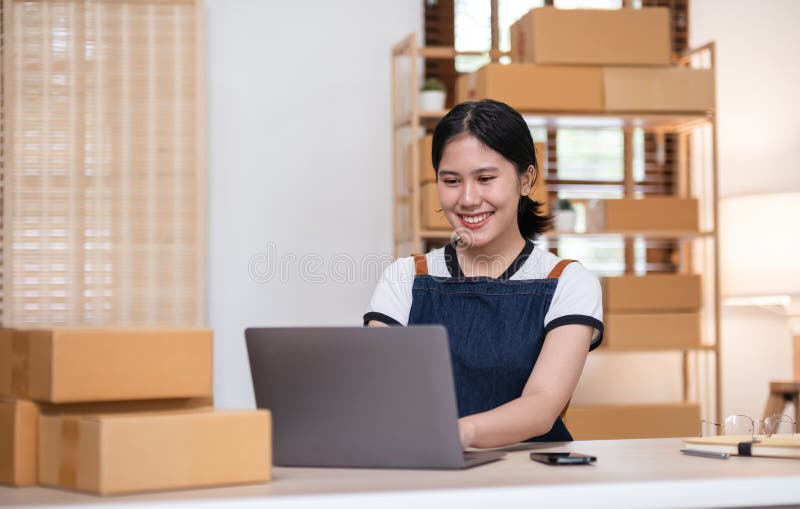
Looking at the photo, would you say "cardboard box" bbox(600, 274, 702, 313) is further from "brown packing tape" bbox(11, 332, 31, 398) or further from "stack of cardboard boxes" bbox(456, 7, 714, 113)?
"brown packing tape" bbox(11, 332, 31, 398)

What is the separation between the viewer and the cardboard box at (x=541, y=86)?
3.60 meters

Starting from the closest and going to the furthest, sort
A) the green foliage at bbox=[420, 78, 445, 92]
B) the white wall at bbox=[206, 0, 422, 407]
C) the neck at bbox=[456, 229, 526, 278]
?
the neck at bbox=[456, 229, 526, 278], the green foliage at bbox=[420, 78, 445, 92], the white wall at bbox=[206, 0, 422, 407]

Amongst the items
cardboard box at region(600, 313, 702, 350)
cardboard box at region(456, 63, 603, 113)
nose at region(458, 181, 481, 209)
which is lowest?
cardboard box at region(600, 313, 702, 350)

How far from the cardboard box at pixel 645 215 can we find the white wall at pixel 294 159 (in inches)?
33.5

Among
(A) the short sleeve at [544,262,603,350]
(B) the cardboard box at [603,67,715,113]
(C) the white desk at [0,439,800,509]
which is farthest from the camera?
(B) the cardboard box at [603,67,715,113]

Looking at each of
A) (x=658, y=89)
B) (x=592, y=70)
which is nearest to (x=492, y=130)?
(x=592, y=70)

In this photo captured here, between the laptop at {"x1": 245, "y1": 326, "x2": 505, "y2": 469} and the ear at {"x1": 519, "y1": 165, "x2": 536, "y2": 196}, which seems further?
the ear at {"x1": 519, "y1": 165, "x2": 536, "y2": 196}

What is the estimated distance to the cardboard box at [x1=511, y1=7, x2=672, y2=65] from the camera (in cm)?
363

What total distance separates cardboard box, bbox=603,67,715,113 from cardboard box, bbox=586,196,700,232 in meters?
0.34

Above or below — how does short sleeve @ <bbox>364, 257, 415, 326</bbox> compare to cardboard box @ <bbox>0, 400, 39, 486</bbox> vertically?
above

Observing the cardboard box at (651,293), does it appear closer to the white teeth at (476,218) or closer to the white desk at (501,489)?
the white teeth at (476,218)

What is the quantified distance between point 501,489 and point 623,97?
2830mm

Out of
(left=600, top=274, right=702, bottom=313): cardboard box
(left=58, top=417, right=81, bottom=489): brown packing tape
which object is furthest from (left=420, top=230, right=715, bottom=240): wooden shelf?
(left=58, top=417, right=81, bottom=489): brown packing tape

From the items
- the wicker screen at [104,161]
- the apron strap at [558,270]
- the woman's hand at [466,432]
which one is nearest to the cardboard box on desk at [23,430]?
the woman's hand at [466,432]
